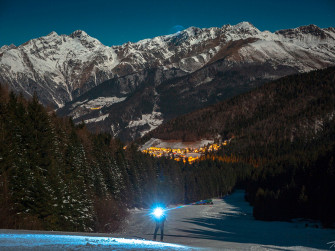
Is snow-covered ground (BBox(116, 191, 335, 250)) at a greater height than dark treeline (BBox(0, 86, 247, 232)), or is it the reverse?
dark treeline (BBox(0, 86, 247, 232))

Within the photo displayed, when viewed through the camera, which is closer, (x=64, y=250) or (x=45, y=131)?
(x=64, y=250)

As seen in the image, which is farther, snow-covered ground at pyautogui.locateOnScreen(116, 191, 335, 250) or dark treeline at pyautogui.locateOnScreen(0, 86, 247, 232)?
dark treeline at pyautogui.locateOnScreen(0, 86, 247, 232)

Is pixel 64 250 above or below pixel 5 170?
below

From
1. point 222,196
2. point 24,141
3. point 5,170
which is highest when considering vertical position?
point 24,141

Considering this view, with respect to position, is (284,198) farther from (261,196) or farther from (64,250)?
(64,250)

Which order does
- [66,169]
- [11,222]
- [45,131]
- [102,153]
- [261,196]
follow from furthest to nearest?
[261,196]
[102,153]
[66,169]
[45,131]
[11,222]

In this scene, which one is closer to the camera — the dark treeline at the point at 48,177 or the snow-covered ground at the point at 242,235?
the snow-covered ground at the point at 242,235

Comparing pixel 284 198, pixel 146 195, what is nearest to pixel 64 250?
pixel 284 198

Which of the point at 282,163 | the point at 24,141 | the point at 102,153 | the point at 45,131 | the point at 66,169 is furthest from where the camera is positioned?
the point at 282,163

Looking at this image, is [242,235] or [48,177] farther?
[242,235]

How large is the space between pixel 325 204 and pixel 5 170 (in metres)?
49.5

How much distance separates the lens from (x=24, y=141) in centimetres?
4094

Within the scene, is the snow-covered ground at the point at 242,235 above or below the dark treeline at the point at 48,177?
below

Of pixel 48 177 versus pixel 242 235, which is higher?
pixel 48 177
